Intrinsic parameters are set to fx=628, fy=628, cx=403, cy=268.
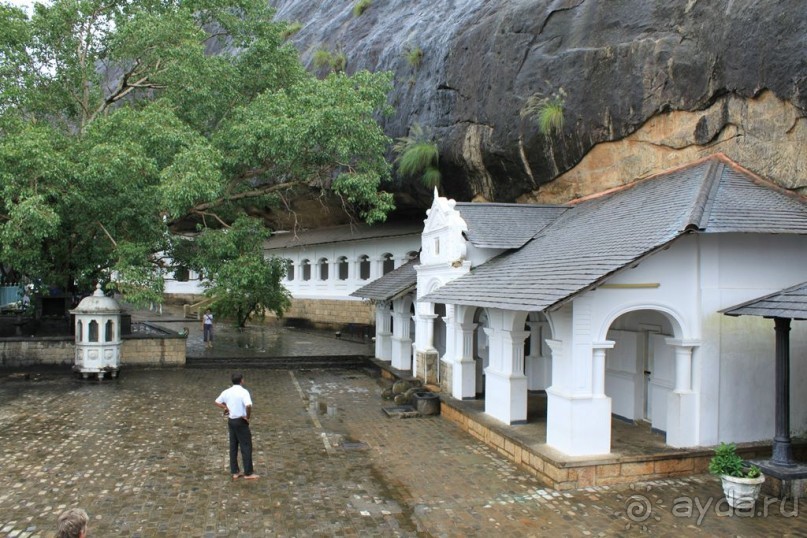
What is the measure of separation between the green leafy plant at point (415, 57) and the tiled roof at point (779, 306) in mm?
15871

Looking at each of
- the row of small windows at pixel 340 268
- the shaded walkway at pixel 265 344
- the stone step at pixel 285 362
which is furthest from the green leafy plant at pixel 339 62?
the stone step at pixel 285 362

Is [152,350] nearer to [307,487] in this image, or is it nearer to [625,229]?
[307,487]

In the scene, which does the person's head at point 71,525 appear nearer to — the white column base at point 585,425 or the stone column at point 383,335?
the white column base at point 585,425

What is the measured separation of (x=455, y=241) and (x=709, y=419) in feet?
22.0

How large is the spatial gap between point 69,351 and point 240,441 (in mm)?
13995

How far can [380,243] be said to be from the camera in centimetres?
3152

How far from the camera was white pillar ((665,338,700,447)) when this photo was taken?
1012cm

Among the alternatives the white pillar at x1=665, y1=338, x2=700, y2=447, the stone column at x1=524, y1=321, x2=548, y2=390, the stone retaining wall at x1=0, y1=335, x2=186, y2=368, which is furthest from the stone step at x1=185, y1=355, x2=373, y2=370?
the white pillar at x1=665, y1=338, x2=700, y2=447

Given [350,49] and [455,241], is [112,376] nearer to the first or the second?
[455,241]

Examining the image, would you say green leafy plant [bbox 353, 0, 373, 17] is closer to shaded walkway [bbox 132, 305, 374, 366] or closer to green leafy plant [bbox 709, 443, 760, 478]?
shaded walkway [bbox 132, 305, 374, 366]

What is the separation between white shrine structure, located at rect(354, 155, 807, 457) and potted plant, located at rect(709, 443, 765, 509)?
5.57 feet

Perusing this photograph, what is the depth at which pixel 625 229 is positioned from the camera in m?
11.1

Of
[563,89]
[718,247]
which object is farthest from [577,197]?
[718,247]

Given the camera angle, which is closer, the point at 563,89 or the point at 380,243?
the point at 563,89
